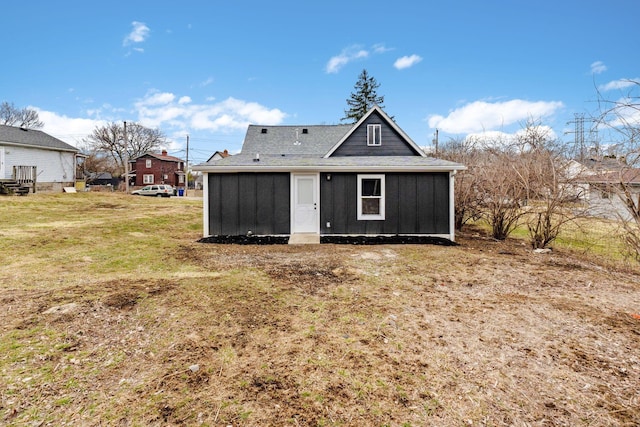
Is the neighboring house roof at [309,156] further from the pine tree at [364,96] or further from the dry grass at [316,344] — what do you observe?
the pine tree at [364,96]

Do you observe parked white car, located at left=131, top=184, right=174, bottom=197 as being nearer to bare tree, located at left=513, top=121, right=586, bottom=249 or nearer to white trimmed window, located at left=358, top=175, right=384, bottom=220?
white trimmed window, located at left=358, top=175, right=384, bottom=220

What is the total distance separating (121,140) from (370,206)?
49.0m

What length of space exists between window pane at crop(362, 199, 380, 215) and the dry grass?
374 cm

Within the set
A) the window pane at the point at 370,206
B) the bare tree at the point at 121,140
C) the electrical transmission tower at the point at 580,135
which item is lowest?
the window pane at the point at 370,206

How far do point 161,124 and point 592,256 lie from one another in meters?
56.6

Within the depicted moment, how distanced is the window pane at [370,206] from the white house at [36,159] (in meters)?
23.4

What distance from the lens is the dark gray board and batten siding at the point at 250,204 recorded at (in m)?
9.98

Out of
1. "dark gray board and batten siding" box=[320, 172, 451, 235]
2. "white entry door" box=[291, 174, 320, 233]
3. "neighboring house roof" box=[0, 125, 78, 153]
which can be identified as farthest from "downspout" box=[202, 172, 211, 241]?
"neighboring house roof" box=[0, 125, 78, 153]

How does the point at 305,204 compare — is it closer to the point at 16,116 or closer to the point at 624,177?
the point at 624,177

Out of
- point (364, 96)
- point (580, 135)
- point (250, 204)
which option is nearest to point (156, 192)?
point (364, 96)

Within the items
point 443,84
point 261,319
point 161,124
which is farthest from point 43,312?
point 161,124

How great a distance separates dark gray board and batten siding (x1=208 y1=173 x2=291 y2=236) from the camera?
998 cm

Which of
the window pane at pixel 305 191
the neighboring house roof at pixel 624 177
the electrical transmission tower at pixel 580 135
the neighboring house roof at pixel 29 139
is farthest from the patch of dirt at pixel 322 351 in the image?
the neighboring house roof at pixel 29 139

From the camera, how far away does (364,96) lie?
3722 cm
